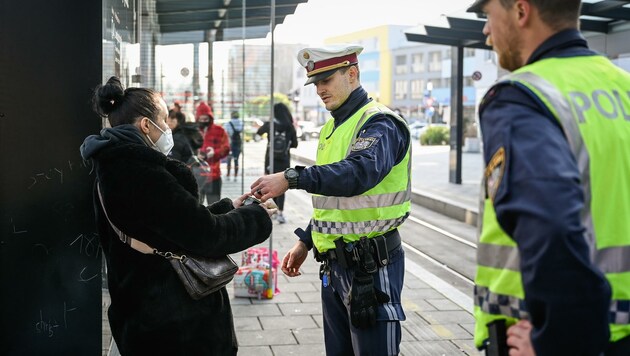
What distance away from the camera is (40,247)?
362 cm

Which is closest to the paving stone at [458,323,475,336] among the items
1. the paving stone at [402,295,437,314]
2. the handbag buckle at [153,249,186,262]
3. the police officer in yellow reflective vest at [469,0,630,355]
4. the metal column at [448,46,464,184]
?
the paving stone at [402,295,437,314]

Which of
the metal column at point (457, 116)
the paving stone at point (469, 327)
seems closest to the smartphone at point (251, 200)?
the paving stone at point (469, 327)

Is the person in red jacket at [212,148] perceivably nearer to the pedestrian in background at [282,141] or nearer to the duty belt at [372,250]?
the pedestrian in background at [282,141]

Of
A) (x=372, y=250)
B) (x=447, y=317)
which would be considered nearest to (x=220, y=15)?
(x=447, y=317)

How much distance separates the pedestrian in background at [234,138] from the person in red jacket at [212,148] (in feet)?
0.34

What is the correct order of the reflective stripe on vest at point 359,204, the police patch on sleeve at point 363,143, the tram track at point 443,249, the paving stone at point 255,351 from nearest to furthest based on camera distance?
the police patch on sleeve at point 363,143
the reflective stripe on vest at point 359,204
the paving stone at point 255,351
the tram track at point 443,249

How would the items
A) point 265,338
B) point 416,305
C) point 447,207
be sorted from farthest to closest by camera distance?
1. point 447,207
2. point 416,305
3. point 265,338

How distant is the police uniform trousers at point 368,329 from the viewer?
10.9 feet

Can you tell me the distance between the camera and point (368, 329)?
3.34 m

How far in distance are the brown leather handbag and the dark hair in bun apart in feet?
1.16

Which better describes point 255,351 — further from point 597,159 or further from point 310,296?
point 597,159

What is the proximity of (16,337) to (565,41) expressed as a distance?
2.96 meters

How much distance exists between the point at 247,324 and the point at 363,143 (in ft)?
10.1

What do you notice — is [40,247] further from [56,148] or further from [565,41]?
[565,41]
